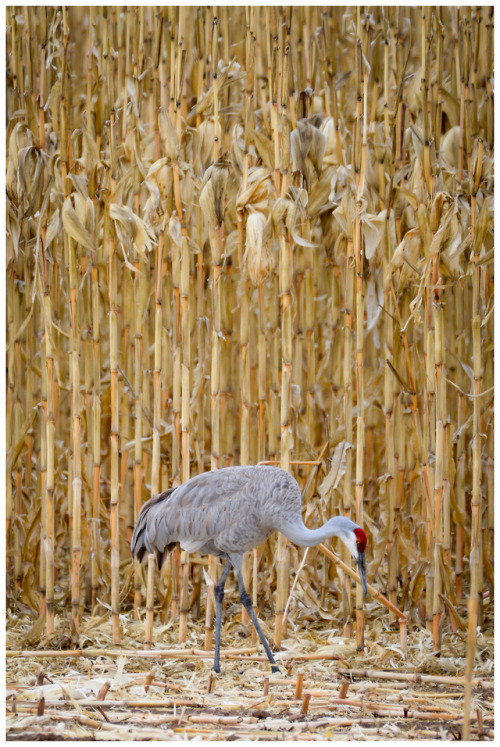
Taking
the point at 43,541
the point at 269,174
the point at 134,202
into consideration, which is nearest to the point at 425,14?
the point at 269,174

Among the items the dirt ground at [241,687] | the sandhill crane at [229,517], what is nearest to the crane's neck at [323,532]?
the sandhill crane at [229,517]

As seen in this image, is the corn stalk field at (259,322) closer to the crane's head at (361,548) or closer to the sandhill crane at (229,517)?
the sandhill crane at (229,517)

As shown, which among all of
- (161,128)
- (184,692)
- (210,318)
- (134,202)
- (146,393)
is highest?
(161,128)

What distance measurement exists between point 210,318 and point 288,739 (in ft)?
6.21

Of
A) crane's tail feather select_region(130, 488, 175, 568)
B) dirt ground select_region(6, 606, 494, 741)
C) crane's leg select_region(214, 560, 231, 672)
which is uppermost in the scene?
crane's tail feather select_region(130, 488, 175, 568)

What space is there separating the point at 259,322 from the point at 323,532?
3.21ft

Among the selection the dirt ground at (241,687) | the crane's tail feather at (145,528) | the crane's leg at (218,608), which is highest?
the crane's tail feather at (145,528)

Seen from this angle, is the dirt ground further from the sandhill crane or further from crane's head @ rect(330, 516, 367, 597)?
crane's head @ rect(330, 516, 367, 597)

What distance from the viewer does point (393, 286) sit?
11.1 feet

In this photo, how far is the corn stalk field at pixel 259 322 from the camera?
10.4 feet

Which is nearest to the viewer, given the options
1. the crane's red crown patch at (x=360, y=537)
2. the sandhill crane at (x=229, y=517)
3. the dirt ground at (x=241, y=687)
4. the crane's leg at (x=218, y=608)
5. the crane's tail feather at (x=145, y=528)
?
the dirt ground at (x=241, y=687)

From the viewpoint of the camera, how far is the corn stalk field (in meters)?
3.16

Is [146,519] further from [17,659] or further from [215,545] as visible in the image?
[17,659]

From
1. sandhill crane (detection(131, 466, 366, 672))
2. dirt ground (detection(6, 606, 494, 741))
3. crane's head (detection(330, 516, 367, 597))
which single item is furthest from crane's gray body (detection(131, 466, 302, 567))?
dirt ground (detection(6, 606, 494, 741))
